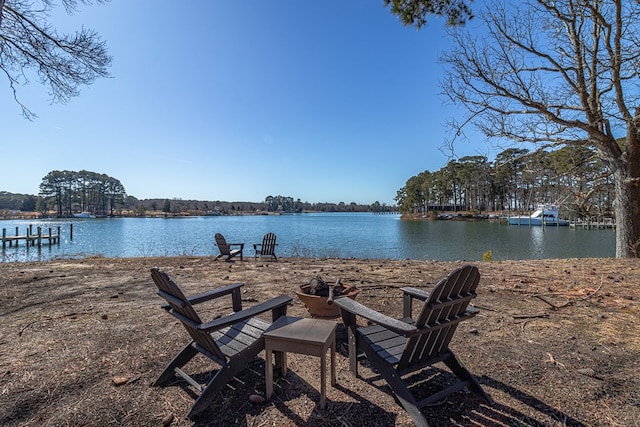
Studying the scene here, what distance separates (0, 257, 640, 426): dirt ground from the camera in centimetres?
179

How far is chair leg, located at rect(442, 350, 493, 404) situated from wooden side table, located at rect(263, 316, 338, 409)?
2.57 ft

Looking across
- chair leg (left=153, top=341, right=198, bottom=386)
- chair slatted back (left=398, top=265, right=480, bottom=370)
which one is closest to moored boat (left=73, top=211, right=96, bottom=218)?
chair leg (left=153, top=341, right=198, bottom=386)

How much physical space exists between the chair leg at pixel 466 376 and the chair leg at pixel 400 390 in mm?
445

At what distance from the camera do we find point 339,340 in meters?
2.87

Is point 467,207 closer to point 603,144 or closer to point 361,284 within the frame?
point 603,144

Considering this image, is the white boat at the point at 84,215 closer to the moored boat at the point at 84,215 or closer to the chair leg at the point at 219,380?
the moored boat at the point at 84,215

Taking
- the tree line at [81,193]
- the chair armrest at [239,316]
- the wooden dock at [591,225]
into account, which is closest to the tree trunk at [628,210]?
the chair armrest at [239,316]

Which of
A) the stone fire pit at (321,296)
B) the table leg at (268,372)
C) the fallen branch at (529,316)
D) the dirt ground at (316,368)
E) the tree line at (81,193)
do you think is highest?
the tree line at (81,193)

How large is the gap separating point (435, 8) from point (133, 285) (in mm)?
6530

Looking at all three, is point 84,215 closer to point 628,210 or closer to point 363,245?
point 363,245

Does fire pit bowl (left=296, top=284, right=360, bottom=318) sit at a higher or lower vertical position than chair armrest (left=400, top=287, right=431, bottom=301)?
lower

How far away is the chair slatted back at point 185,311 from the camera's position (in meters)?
1.83

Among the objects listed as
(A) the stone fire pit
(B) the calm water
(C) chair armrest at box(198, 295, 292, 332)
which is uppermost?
(C) chair armrest at box(198, 295, 292, 332)

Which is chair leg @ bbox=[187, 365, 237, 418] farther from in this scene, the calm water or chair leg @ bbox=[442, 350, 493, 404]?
the calm water
